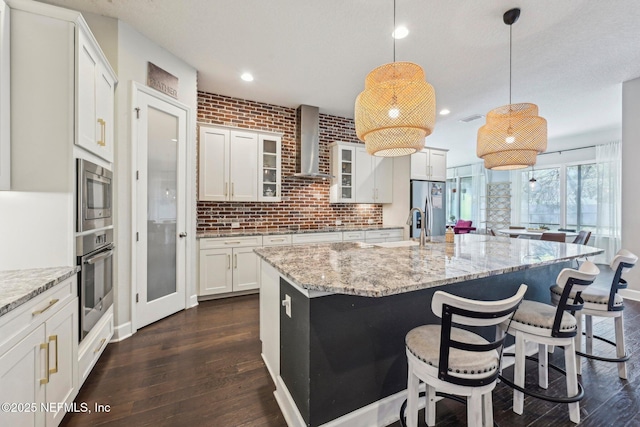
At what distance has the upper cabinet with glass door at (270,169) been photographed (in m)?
4.16

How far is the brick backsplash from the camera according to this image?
4086 mm

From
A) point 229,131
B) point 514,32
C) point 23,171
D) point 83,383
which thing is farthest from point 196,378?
point 514,32

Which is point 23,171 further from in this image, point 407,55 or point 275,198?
point 407,55

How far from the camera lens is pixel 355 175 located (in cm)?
490

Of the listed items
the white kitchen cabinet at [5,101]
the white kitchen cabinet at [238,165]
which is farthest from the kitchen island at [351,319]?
the white kitchen cabinet at [238,165]

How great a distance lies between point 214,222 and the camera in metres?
4.09

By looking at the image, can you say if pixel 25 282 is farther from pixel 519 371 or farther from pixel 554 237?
pixel 554 237

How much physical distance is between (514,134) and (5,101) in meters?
3.62

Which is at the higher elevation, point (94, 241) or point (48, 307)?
point (94, 241)

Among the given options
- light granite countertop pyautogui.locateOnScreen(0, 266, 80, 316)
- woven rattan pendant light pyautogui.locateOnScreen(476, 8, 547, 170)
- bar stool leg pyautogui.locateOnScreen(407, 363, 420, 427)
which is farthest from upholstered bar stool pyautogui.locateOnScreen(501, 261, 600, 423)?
light granite countertop pyautogui.locateOnScreen(0, 266, 80, 316)

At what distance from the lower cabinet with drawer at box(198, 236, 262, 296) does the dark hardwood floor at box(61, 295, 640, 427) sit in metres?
0.96

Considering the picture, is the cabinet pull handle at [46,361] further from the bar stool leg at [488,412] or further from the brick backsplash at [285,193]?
the brick backsplash at [285,193]

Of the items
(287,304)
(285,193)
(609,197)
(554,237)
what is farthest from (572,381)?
(609,197)

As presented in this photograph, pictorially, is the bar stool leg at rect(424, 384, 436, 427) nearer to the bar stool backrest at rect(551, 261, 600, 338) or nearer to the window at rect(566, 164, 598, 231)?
the bar stool backrest at rect(551, 261, 600, 338)
